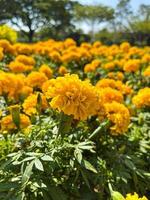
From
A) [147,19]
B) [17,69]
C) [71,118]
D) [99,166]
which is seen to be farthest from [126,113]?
[147,19]

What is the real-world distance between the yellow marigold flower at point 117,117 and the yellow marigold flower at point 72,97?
0.73 metres

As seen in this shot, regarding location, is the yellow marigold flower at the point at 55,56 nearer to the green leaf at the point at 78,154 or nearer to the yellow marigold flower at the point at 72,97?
the green leaf at the point at 78,154

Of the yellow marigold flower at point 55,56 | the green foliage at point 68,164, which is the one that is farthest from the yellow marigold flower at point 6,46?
the green foliage at point 68,164

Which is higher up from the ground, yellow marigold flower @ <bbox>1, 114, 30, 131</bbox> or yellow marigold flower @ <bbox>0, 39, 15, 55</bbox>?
yellow marigold flower @ <bbox>0, 39, 15, 55</bbox>

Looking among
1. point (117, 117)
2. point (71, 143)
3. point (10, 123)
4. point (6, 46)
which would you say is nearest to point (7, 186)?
point (71, 143)

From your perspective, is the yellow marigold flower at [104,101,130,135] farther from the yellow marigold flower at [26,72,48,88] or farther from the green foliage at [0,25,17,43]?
the green foliage at [0,25,17,43]

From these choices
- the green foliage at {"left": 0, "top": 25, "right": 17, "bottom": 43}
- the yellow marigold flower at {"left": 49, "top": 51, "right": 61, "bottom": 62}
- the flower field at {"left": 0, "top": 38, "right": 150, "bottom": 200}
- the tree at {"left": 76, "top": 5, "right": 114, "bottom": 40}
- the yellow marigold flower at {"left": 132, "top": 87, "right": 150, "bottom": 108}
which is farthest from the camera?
the tree at {"left": 76, "top": 5, "right": 114, "bottom": 40}

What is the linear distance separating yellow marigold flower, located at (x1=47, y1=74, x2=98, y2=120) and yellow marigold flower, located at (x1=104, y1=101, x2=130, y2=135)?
735 mm

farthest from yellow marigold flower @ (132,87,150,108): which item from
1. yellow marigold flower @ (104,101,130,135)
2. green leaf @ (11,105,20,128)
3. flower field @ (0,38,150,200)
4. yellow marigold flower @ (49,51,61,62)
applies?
yellow marigold flower @ (49,51,61,62)

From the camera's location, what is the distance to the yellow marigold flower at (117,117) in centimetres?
330

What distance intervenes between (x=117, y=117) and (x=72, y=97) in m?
0.86

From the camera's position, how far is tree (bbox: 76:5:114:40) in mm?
46088

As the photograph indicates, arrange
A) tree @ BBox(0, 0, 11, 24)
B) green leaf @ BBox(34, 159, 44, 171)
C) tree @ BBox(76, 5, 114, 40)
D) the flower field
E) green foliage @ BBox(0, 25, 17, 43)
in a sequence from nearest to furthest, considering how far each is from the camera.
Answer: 1. green leaf @ BBox(34, 159, 44, 171)
2. the flower field
3. tree @ BBox(0, 0, 11, 24)
4. green foliage @ BBox(0, 25, 17, 43)
5. tree @ BBox(76, 5, 114, 40)

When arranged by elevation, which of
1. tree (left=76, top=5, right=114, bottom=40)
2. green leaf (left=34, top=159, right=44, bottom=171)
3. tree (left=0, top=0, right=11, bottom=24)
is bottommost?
tree (left=76, top=5, right=114, bottom=40)
